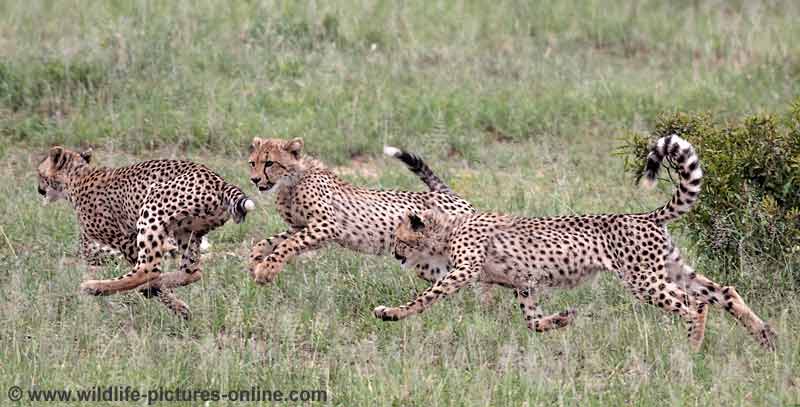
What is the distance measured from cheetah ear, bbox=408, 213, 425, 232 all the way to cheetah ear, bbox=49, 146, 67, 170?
1876mm

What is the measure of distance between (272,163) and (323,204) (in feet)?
1.08

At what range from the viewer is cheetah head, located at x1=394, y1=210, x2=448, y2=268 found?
7.32 m

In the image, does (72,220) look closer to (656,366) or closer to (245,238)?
(245,238)

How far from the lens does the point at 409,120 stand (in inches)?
410

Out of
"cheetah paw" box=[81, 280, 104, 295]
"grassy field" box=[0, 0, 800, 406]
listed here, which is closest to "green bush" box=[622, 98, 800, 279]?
"grassy field" box=[0, 0, 800, 406]

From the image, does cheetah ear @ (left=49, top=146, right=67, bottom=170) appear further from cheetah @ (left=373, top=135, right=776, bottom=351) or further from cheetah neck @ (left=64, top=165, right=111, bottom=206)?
cheetah @ (left=373, top=135, right=776, bottom=351)

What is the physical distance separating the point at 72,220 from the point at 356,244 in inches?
72.2

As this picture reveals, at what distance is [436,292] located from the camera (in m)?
6.85

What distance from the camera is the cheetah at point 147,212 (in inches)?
278

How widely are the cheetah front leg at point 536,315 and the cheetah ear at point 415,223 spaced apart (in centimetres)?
63

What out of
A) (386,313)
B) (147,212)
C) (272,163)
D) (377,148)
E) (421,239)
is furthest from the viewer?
(377,148)

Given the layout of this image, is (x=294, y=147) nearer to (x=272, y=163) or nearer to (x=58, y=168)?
(x=272, y=163)

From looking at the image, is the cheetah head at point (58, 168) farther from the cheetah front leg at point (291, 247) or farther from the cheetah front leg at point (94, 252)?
the cheetah front leg at point (291, 247)

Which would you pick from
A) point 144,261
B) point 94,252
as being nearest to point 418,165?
point 144,261
